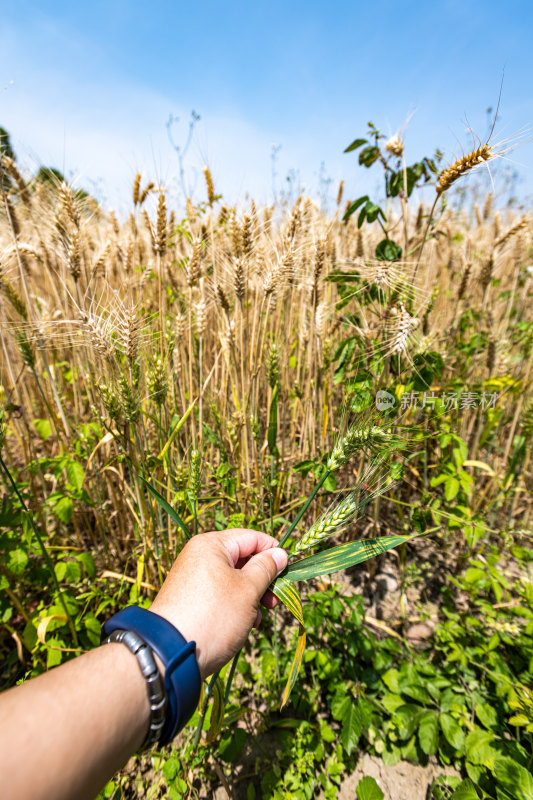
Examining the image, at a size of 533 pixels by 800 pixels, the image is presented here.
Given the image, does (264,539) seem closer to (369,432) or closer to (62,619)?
(369,432)

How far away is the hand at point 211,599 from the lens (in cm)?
64

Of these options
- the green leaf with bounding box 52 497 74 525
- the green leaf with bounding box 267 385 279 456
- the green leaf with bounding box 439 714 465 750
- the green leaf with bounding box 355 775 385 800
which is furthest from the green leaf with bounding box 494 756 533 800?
the green leaf with bounding box 52 497 74 525

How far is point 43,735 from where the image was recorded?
43cm

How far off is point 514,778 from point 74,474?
58.5 inches

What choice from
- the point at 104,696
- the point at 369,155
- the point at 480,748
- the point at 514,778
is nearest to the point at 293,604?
the point at 104,696

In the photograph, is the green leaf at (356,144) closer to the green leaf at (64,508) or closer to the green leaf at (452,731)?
the green leaf at (64,508)

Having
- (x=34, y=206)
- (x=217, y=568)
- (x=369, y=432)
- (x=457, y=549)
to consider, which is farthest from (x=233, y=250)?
(x=457, y=549)

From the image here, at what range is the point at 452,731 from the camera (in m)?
1.07

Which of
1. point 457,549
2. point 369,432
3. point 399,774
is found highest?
point 369,432

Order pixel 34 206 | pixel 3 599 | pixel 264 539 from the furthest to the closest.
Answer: pixel 34 206 → pixel 3 599 → pixel 264 539

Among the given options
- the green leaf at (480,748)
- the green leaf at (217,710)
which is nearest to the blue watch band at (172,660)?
the green leaf at (217,710)

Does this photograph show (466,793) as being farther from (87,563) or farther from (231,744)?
(87,563)

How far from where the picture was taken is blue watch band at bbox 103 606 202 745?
0.57 meters

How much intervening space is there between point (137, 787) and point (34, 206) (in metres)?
2.51
